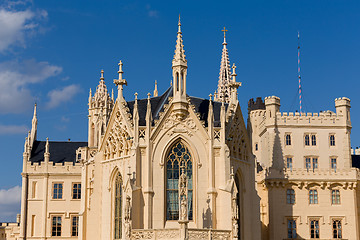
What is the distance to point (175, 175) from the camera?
4300 cm

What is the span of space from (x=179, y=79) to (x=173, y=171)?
6.55 m

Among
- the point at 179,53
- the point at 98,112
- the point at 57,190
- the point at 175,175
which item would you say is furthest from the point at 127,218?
the point at 57,190

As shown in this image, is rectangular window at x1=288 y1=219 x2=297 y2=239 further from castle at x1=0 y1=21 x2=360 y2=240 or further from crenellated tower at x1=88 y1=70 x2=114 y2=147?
crenellated tower at x1=88 y1=70 x2=114 y2=147

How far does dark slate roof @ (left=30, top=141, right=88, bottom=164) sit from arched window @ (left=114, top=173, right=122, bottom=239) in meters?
20.7

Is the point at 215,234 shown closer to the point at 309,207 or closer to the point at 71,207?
the point at 309,207

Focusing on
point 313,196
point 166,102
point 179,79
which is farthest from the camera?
point 313,196

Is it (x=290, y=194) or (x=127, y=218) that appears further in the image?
(x=290, y=194)

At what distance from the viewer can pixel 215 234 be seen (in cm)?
3966

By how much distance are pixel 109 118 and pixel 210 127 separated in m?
8.34

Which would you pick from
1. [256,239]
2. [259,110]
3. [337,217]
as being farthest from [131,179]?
[259,110]

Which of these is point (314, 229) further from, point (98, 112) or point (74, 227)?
point (98, 112)

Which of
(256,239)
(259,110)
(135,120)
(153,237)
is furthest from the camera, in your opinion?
(259,110)

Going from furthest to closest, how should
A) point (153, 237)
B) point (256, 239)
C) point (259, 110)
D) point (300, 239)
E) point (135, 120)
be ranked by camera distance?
point (259, 110) < point (300, 239) < point (256, 239) < point (135, 120) < point (153, 237)

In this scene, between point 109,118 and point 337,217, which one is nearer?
point 109,118
